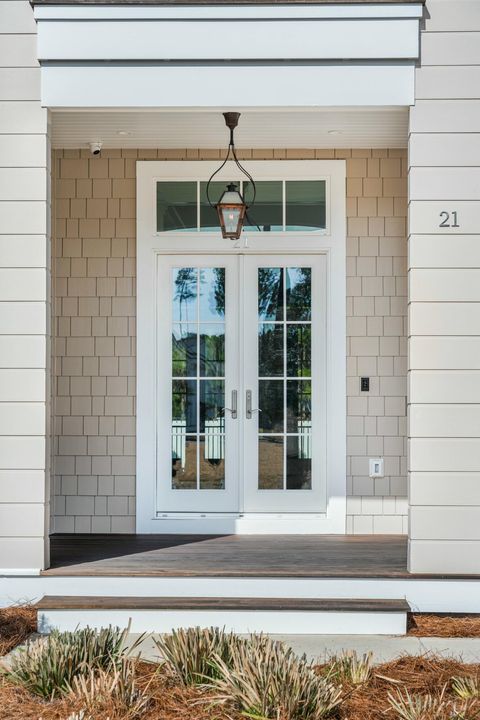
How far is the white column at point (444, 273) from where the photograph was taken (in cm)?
516

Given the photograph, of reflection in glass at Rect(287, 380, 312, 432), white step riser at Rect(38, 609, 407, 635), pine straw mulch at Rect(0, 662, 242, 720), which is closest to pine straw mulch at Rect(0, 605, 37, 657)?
white step riser at Rect(38, 609, 407, 635)

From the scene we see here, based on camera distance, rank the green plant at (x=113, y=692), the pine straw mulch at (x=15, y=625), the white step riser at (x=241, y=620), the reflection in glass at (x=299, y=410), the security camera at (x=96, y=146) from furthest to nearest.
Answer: the reflection in glass at (x=299, y=410) → the security camera at (x=96, y=146) → the white step riser at (x=241, y=620) → the pine straw mulch at (x=15, y=625) → the green plant at (x=113, y=692)

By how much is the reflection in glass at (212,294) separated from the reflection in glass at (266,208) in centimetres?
44

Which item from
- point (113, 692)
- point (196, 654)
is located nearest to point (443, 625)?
point (196, 654)

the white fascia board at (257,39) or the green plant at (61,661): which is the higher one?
the white fascia board at (257,39)

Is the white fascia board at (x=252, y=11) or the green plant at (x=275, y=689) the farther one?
the white fascia board at (x=252, y=11)

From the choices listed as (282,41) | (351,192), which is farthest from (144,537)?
(282,41)

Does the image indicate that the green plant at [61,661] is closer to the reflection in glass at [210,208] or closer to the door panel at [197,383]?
the door panel at [197,383]

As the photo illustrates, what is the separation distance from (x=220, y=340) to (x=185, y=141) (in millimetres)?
1526

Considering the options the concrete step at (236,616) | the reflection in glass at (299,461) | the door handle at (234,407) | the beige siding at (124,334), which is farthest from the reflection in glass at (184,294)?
the concrete step at (236,616)

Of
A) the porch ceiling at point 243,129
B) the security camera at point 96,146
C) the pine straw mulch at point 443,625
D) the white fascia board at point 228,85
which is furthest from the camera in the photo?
the security camera at point 96,146

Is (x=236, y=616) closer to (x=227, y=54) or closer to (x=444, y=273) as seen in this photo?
(x=444, y=273)

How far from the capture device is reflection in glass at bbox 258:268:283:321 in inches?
269

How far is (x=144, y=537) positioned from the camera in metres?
6.53
